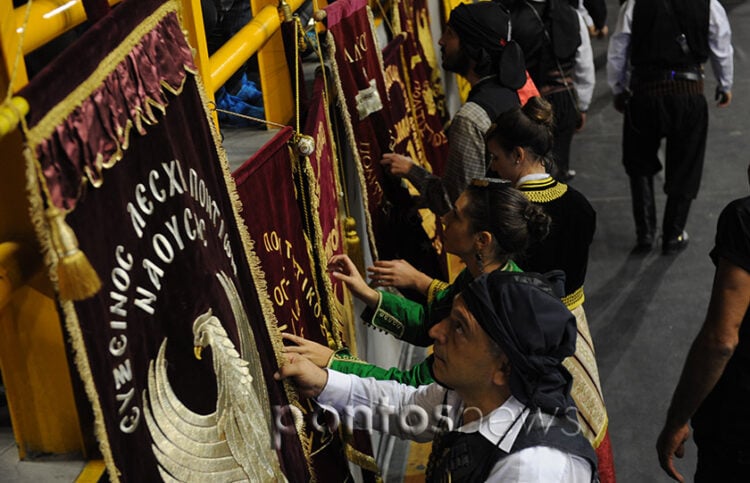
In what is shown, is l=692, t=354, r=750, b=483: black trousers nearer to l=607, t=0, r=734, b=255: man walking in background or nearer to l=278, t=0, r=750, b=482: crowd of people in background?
l=278, t=0, r=750, b=482: crowd of people in background

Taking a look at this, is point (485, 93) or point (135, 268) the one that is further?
point (485, 93)

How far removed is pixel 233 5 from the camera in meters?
3.38

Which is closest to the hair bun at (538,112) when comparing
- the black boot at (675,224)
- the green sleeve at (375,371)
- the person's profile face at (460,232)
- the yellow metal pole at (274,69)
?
the person's profile face at (460,232)

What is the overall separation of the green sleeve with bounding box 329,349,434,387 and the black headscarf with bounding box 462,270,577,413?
491mm

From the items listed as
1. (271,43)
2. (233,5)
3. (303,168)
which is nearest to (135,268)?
(303,168)

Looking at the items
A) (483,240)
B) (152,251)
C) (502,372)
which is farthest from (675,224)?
(152,251)

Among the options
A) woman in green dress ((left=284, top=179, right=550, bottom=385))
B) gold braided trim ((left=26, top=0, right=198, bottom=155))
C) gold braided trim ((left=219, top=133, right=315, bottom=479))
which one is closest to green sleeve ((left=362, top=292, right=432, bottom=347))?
woman in green dress ((left=284, top=179, right=550, bottom=385))

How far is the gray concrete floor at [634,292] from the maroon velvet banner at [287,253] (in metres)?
0.26

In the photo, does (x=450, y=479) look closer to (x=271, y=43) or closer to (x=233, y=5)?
(x=271, y=43)

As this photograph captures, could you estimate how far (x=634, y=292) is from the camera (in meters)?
4.99

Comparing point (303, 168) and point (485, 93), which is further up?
point (303, 168)

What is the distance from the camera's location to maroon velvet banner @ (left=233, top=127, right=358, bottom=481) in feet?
6.40

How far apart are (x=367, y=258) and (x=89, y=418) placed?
7.54ft

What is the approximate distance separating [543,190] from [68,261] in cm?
196
